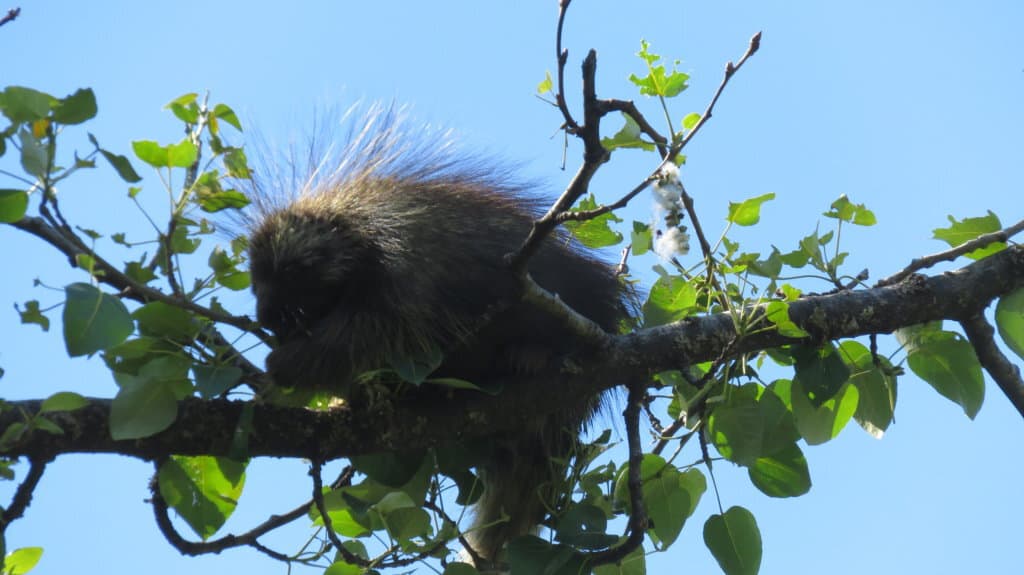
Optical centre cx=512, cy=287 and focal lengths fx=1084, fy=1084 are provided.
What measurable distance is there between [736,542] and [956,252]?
2.89ft

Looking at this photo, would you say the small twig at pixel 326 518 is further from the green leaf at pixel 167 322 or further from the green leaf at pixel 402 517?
the green leaf at pixel 167 322

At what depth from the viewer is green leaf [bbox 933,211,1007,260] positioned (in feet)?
8.50

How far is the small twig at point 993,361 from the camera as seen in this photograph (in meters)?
2.58

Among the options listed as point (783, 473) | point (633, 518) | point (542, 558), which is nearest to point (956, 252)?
point (783, 473)

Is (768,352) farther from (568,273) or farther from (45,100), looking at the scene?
(45,100)

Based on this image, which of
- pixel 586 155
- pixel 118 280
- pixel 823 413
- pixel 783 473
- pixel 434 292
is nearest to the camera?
pixel 586 155

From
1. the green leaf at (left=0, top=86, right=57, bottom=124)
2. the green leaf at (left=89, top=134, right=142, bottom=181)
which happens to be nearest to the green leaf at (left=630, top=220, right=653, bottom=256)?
the green leaf at (left=89, top=134, right=142, bottom=181)

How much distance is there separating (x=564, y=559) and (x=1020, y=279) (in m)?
1.28

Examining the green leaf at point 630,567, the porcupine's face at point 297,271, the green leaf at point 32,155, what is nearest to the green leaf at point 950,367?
the green leaf at point 630,567

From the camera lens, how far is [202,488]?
88.0 inches

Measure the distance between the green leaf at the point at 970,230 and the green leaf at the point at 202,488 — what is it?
1.72m

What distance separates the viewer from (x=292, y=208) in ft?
10.4

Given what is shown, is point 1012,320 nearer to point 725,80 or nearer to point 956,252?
point 956,252

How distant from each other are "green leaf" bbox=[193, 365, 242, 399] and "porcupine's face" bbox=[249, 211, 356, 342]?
77 centimetres
